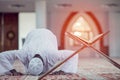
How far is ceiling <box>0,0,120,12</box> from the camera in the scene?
14978mm

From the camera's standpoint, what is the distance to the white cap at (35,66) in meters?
5.47

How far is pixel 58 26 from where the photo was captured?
1814 centimetres

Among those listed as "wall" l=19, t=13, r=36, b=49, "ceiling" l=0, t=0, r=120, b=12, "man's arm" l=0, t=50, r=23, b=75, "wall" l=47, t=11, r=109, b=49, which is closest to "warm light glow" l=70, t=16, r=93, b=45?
"wall" l=47, t=11, r=109, b=49

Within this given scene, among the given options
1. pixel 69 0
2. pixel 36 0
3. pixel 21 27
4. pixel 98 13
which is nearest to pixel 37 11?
pixel 36 0

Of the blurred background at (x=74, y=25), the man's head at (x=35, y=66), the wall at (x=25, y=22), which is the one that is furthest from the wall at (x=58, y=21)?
the man's head at (x=35, y=66)

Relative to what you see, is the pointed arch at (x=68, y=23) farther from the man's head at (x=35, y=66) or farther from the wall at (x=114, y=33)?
the man's head at (x=35, y=66)

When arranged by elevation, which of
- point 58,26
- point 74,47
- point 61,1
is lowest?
point 74,47

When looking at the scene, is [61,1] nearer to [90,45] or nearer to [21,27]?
[21,27]

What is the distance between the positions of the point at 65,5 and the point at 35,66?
10.9 meters

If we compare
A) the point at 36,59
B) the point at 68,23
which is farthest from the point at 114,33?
the point at 36,59

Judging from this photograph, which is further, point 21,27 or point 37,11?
point 21,27

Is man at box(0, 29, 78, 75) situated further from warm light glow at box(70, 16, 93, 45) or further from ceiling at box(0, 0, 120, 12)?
warm light glow at box(70, 16, 93, 45)

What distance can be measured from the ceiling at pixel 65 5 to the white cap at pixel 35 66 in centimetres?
952

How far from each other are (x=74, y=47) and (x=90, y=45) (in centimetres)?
1297
